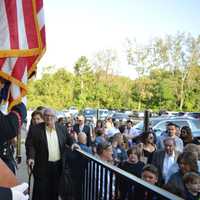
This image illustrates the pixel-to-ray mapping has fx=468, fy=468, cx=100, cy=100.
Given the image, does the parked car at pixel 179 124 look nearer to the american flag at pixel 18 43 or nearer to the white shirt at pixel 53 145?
the white shirt at pixel 53 145

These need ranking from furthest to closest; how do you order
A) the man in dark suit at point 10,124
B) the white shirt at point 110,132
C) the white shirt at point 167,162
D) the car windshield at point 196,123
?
the car windshield at point 196,123 < the white shirt at point 110,132 < the white shirt at point 167,162 < the man in dark suit at point 10,124

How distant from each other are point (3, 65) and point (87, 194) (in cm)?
214

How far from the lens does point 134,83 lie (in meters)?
51.9

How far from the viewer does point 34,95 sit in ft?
145

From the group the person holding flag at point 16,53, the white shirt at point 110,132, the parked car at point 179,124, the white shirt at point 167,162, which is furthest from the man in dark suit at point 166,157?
the parked car at point 179,124

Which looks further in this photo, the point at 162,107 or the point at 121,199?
the point at 162,107

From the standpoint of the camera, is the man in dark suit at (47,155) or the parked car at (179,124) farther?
the parked car at (179,124)

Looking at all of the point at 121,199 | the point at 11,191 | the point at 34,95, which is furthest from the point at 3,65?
the point at 34,95

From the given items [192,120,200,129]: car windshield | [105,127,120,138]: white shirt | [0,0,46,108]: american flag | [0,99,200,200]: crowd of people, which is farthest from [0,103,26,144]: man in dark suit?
[192,120,200,129]: car windshield

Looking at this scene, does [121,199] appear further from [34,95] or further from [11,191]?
[34,95]

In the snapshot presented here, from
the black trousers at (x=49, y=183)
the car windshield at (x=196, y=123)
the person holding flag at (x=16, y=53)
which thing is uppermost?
the person holding flag at (x=16, y=53)

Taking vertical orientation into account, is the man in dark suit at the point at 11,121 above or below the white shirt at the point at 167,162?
above

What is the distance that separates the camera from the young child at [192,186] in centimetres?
530

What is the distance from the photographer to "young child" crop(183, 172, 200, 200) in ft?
17.4
